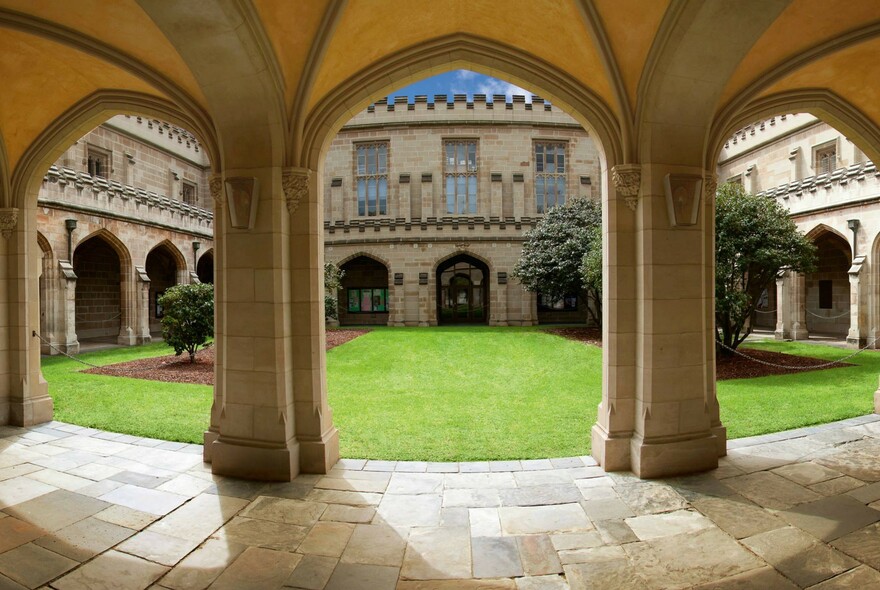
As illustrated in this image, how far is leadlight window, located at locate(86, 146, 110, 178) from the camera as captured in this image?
63.0 feet

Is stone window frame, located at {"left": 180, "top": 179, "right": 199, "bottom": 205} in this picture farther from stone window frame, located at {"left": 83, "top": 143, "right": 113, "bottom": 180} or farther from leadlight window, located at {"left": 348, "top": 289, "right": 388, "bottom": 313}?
leadlight window, located at {"left": 348, "top": 289, "right": 388, "bottom": 313}

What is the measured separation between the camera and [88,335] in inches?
680

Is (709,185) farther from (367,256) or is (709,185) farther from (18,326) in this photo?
(367,256)

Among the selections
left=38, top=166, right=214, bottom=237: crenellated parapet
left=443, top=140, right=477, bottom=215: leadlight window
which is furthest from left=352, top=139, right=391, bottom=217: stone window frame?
left=38, top=166, right=214, bottom=237: crenellated parapet

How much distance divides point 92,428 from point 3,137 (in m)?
4.10

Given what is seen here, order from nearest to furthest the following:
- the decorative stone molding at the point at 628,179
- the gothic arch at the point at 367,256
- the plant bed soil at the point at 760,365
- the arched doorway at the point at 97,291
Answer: the decorative stone molding at the point at 628,179, the plant bed soil at the point at 760,365, the arched doorway at the point at 97,291, the gothic arch at the point at 367,256

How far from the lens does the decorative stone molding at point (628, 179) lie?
4.48 metres

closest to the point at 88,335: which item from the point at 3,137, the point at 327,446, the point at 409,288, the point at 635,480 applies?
the point at 409,288

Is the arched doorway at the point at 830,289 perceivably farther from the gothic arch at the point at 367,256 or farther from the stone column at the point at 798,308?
the gothic arch at the point at 367,256

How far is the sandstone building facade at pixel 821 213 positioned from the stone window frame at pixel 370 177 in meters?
16.2

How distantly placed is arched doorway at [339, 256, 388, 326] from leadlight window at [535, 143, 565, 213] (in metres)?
8.99

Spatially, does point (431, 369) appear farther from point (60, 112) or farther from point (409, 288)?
point (409, 288)

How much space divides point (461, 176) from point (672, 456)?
760 inches

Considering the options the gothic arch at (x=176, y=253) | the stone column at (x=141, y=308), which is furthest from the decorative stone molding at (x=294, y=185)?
the gothic arch at (x=176, y=253)
